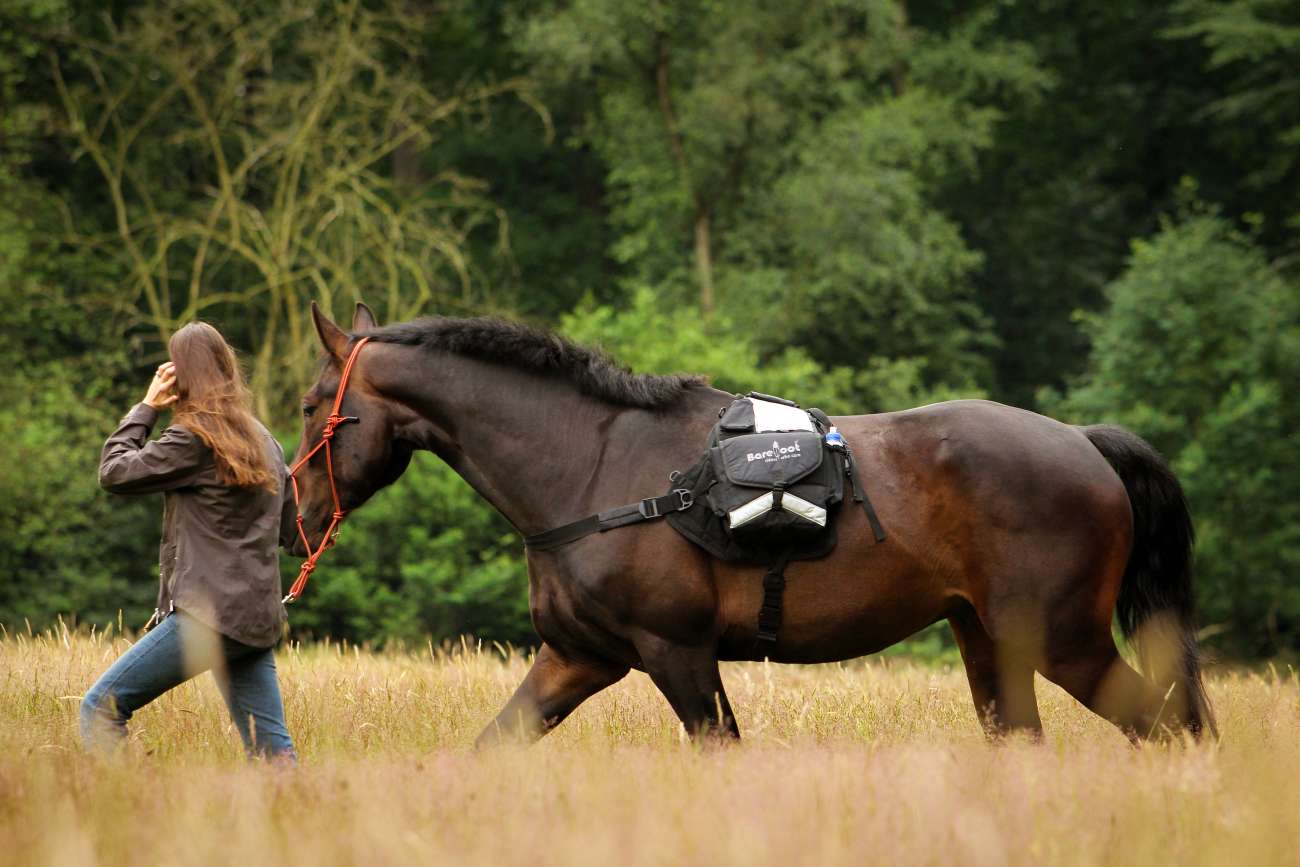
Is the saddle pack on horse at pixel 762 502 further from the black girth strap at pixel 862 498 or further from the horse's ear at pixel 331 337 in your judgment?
the horse's ear at pixel 331 337

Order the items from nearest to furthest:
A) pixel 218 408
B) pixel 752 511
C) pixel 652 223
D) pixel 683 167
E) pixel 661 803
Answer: pixel 661 803 → pixel 218 408 → pixel 752 511 → pixel 683 167 → pixel 652 223

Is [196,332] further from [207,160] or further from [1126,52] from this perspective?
[1126,52]

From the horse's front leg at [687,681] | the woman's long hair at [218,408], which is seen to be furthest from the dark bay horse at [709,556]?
the woman's long hair at [218,408]

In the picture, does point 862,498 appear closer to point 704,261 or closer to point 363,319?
point 363,319

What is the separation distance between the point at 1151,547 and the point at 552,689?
2.70 m

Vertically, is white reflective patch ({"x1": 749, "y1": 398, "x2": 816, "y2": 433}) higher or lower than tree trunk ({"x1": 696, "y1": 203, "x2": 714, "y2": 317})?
higher

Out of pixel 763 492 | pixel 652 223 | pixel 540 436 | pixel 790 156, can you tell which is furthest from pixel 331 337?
pixel 652 223

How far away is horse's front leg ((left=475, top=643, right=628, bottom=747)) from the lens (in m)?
5.84

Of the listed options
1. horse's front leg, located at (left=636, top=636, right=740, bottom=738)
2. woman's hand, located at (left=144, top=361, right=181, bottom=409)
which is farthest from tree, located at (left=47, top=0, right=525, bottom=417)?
horse's front leg, located at (left=636, top=636, right=740, bottom=738)

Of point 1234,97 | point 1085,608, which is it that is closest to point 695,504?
point 1085,608

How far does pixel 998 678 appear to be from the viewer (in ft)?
20.3

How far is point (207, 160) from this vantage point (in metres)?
26.8

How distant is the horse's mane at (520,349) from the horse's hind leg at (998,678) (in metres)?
1.63

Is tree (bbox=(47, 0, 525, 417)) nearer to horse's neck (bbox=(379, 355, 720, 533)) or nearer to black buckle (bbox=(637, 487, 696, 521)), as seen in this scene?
horse's neck (bbox=(379, 355, 720, 533))
